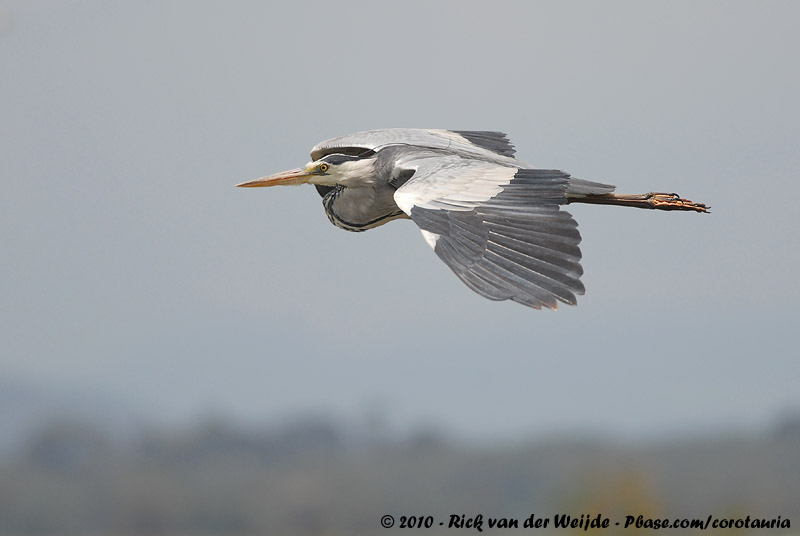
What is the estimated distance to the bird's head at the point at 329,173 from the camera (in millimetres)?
4477

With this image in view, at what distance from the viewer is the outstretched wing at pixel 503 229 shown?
3.19m

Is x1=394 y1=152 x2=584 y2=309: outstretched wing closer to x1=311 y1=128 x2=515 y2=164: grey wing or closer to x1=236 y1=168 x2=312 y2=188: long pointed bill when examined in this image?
x1=311 y1=128 x2=515 y2=164: grey wing

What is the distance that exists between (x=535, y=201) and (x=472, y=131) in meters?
1.69

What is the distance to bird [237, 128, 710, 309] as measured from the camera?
3236 millimetres

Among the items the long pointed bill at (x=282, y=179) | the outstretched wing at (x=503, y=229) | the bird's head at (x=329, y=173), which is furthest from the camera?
the long pointed bill at (x=282, y=179)

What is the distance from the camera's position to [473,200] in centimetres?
362

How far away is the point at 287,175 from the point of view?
473 centimetres

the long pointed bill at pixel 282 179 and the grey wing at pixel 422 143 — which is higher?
the grey wing at pixel 422 143

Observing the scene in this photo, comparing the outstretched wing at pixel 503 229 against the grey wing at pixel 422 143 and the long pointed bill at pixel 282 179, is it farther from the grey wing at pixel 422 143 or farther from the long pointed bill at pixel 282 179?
the long pointed bill at pixel 282 179

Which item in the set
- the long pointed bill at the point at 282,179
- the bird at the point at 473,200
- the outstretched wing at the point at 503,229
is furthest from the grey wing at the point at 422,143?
the outstretched wing at the point at 503,229

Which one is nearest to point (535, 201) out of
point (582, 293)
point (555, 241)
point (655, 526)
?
point (555, 241)

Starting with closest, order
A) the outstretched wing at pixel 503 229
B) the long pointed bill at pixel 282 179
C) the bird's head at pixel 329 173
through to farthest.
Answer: the outstretched wing at pixel 503 229, the bird's head at pixel 329 173, the long pointed bill at pixel 282 179

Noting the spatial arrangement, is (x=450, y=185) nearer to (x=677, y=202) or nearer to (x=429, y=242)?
(x=429, y=242)

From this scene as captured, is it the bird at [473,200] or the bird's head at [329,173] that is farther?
the bird's head at [329,173]
